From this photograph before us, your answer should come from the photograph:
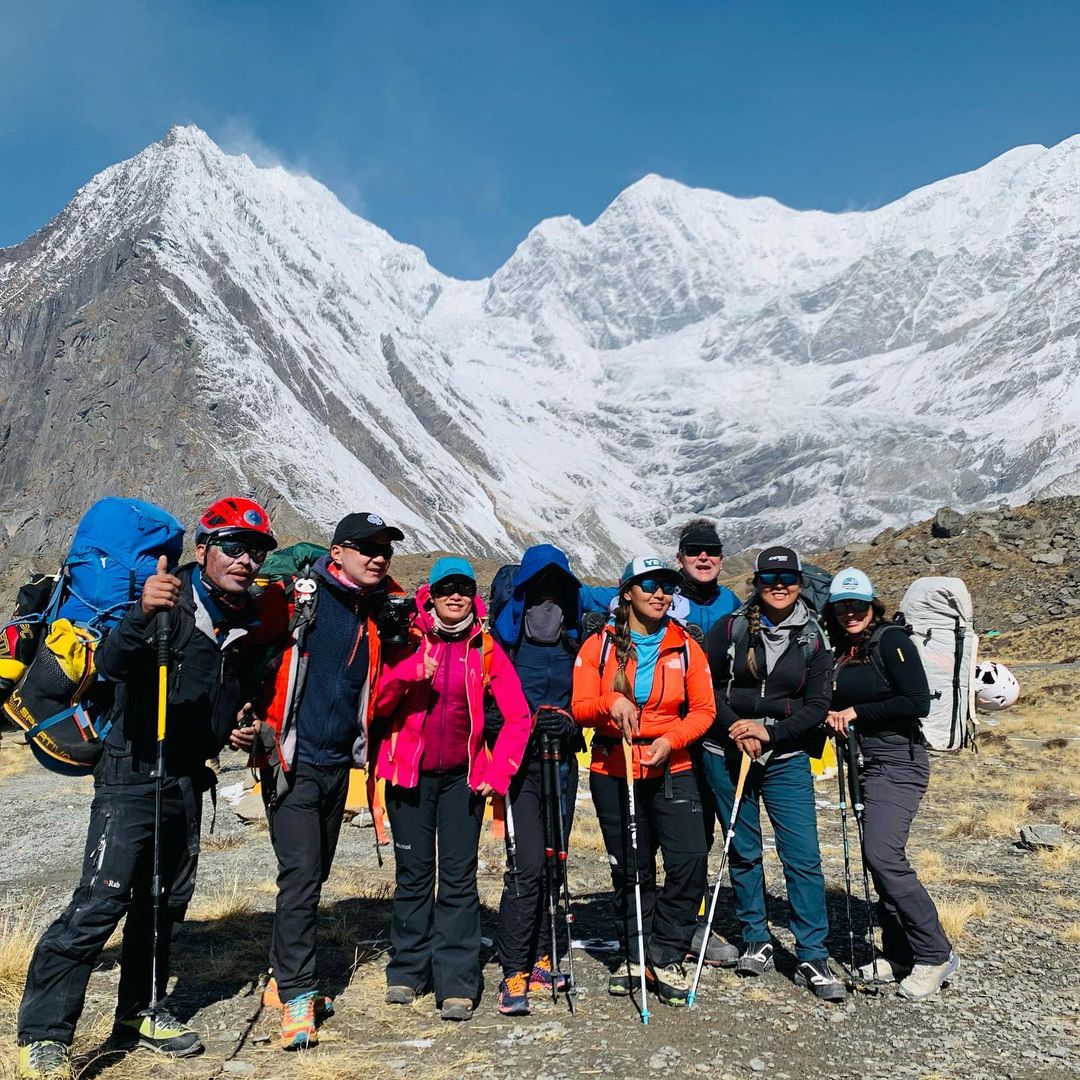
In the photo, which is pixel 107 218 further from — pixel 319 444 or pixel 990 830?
pixel 990 830

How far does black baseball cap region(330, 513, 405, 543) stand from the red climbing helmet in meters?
0.47

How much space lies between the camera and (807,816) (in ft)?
21.2

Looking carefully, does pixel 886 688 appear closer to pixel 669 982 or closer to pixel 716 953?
pixel 716 953

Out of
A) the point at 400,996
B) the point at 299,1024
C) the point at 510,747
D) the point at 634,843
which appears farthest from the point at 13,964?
the point at 634,843

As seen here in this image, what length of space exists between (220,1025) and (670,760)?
311cm

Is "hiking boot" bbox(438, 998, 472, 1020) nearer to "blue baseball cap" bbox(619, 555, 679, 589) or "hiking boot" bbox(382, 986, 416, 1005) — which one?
"hiking boot" bbox(382, 986, 416, 1005)

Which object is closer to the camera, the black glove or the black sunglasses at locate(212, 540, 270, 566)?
the black sunglasses at locate(212, 540, 270, 566)

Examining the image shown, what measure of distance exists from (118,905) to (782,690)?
162 inches

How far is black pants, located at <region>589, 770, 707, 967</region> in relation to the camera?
6.23 metres

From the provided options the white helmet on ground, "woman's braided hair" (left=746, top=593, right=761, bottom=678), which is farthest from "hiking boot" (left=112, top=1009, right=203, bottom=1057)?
the white helmet on ground

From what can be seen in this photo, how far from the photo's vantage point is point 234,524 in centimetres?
544

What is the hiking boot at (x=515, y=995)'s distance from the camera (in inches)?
233

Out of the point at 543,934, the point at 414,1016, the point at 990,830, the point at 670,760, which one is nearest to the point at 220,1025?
the point at 414,1016

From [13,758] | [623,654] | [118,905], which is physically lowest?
[118,905]
